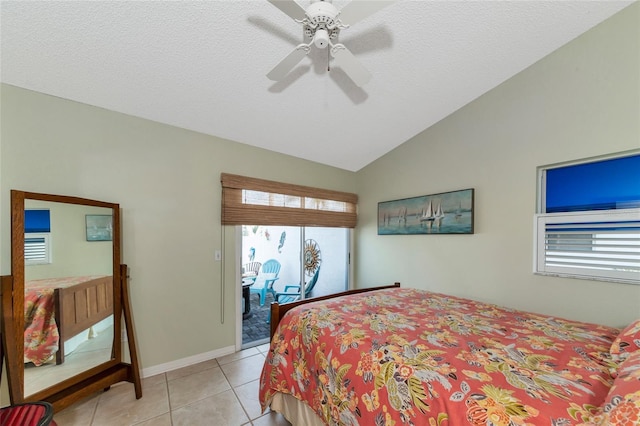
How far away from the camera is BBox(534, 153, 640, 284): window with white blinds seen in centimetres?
182

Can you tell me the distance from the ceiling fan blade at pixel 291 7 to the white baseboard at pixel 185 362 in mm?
2939

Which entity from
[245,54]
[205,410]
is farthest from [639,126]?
[205,410]

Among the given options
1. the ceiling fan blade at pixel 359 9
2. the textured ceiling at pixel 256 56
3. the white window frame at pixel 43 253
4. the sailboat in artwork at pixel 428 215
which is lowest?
the white window frame at pixel 43 253

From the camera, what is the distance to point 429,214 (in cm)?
293

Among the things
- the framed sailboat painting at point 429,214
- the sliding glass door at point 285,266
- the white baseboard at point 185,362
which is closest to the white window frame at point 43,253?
the white baseboard at point 185,362

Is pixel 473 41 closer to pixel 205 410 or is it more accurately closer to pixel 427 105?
pixel 427 105

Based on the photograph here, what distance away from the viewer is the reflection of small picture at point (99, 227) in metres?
1.99

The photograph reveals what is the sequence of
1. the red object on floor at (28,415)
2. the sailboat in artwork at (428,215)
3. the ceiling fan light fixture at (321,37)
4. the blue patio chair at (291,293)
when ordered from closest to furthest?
the red object on floor at (28,415), the ceiling fan light fixture at (321,37), the sailboat in artwork at (428,215), the blue patio chair at (291,293)

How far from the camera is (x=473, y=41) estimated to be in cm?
194

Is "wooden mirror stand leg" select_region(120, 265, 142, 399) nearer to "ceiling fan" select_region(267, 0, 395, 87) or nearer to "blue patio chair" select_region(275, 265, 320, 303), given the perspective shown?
"blue patio chair" select_region(275, 265, 320, 303)

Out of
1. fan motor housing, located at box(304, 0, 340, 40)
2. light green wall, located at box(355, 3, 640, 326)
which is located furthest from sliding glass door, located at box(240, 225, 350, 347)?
fan motor housing, located at box(304, 0, 340, 40)

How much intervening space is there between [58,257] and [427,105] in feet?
10.9

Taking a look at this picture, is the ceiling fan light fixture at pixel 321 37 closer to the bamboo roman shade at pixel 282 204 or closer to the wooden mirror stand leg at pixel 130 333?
the bamboo roman shade at pixel 282 204

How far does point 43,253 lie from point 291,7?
7.04 ft
